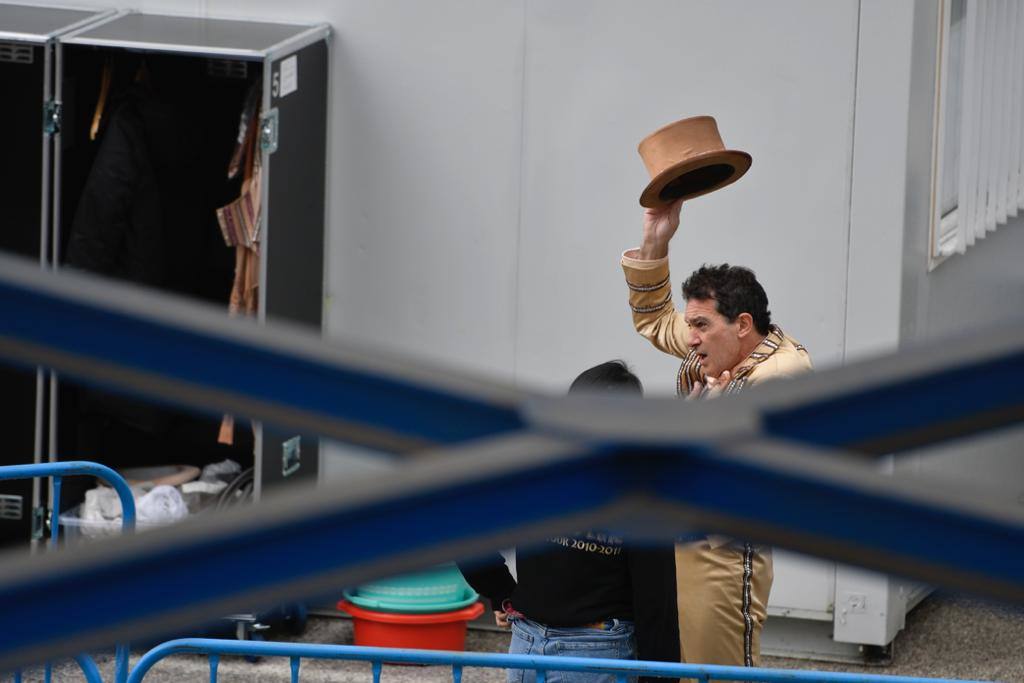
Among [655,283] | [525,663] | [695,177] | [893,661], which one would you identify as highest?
[695,177]

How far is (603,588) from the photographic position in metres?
3.53

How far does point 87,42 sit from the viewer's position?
5.64 meters

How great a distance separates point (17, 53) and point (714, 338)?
3082 millimetres

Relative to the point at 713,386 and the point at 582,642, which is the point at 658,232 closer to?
the point at 713,386

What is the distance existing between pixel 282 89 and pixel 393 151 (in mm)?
589

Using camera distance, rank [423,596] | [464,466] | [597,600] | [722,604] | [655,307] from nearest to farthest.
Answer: [464,466] < [597,600] < [722,604] < [655,307] < [423,596]

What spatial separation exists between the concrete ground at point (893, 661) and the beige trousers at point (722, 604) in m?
1.74

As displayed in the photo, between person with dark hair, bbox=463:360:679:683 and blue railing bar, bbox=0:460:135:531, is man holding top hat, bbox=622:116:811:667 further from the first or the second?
blue railing bar, bbox=0:460:135:531

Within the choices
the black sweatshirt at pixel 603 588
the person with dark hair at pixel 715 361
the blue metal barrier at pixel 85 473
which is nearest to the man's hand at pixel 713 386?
Result: the person with dark hair at pixel 715 361

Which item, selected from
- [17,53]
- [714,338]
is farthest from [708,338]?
[17,53]

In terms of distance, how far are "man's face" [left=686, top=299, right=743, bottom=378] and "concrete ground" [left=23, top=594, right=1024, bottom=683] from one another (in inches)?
65.8

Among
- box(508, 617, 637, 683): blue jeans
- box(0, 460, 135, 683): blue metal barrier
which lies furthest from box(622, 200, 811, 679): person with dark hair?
box(0, 460, 135, 683): blue metal barrier

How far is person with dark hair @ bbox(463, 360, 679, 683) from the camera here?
3455 millimetres

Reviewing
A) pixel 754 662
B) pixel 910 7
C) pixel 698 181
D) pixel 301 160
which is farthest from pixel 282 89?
pixel 754 662
